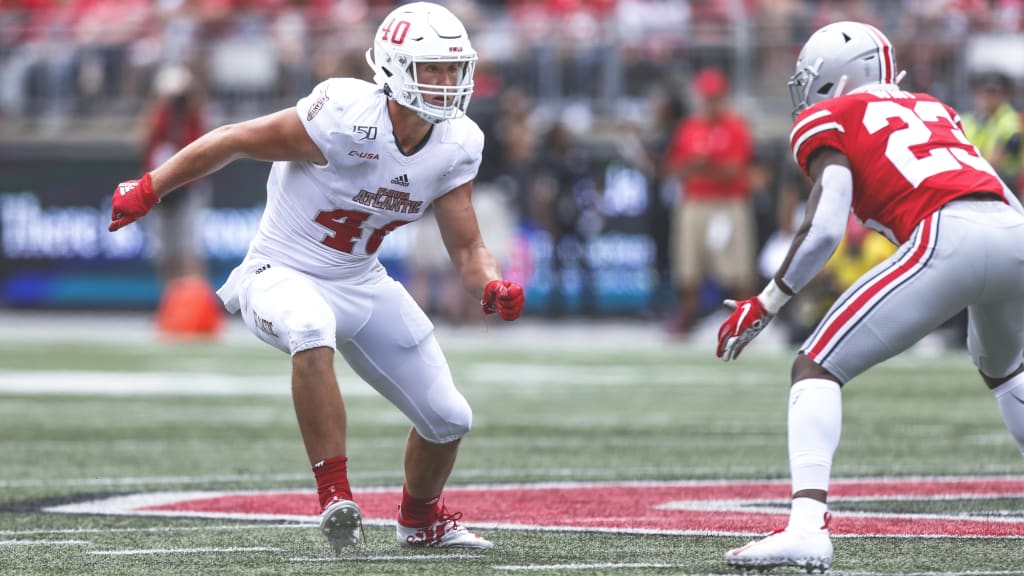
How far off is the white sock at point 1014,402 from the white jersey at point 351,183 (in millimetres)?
1735

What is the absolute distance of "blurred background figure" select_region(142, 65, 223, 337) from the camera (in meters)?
15.8

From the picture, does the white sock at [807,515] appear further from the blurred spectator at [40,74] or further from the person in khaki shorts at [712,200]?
the blurred spectator at [40,74]

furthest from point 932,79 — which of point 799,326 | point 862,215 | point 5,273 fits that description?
point 862,215

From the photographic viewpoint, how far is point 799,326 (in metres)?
14.5

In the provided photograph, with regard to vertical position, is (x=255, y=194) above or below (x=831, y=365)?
below

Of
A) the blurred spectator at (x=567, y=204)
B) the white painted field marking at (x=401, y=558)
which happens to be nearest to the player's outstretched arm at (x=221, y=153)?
the white painted field marking at (x=401, y=558)

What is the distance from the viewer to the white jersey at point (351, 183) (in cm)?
531

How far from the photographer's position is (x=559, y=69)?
18219mm

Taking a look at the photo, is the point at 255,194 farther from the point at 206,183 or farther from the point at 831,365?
the point at 831,365

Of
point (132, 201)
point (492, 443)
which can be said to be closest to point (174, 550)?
point (132, 201)

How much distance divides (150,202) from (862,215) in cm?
211

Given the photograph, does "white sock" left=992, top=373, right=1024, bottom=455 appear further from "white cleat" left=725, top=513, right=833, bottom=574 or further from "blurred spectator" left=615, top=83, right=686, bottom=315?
"blurred spectator" left=615, top=83, right=686, bottom=315

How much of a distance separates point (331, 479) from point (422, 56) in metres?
1.30

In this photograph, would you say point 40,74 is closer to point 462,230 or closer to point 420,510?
point 462,230
